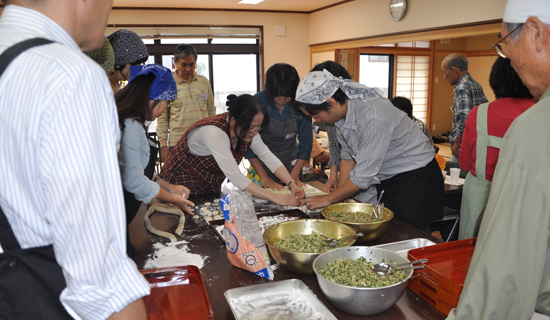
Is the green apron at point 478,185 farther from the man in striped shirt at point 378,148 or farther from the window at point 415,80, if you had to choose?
the window at point 415,80

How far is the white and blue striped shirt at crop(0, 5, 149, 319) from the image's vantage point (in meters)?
0.56

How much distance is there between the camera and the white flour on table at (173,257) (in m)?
1.41

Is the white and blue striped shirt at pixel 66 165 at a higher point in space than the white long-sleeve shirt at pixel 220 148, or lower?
higher

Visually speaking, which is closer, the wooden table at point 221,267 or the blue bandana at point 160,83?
the wooden table at point 221,267

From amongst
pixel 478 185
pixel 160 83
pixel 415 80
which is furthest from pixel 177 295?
pixel 415 80

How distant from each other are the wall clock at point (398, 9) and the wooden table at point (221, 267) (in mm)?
4253

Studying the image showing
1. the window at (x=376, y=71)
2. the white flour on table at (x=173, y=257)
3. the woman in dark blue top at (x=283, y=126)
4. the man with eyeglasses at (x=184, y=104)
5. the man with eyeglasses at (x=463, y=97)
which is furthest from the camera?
the window at (x=376, y=71)

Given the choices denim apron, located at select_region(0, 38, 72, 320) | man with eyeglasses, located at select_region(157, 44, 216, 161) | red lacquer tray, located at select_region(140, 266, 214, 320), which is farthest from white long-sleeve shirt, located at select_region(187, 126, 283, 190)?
man with eyeglasses, located at select_region(157, 44, 216, 161)

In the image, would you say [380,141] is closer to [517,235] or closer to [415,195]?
[415,195]

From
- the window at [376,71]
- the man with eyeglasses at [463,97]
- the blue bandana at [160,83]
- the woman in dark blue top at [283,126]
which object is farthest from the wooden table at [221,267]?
the window at [376,71]

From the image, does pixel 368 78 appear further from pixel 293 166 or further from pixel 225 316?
pixel 225 316

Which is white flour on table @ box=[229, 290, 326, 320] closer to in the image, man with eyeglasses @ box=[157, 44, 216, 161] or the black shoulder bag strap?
the black shoulder bag strap

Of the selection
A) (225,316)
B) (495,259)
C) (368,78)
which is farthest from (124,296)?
(368,78)

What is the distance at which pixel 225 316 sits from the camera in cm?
107
